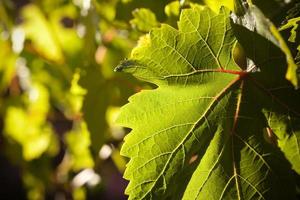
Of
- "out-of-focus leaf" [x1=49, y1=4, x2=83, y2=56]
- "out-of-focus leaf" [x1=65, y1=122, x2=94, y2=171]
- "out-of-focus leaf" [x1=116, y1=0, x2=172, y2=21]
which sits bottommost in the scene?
"out-of-focus leaf" [x1=65, y1=122, x2=94, y2=171]

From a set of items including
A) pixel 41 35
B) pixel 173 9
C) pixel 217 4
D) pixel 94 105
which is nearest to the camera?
pixel 217 4

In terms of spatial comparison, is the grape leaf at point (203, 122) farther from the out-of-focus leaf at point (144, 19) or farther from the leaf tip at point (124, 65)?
the out-of-focus leaf at point (144, 19)

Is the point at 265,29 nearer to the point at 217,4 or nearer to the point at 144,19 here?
the point at 217,4

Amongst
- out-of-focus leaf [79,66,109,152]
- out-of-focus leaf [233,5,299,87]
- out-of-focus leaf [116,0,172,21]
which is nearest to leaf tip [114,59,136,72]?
out-of-focus leaf [233,5,299,87]

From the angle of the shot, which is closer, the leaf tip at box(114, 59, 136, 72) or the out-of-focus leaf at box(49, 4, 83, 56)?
the leaf tip at box(114, 59, 136, 72)

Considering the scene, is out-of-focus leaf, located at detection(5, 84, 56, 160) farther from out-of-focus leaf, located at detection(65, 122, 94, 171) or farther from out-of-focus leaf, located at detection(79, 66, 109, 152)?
out-of-focus leaf, located at detection(79, 66, 109, 152)

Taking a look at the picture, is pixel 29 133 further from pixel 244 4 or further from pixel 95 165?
pixel 244 4

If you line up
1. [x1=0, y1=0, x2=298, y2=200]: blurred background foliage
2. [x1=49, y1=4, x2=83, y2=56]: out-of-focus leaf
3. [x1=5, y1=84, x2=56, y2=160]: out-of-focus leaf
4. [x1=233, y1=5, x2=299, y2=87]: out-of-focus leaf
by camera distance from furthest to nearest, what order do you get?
[x1=5, y1=84, x2=56, y2=160]: out-of-focus leaf
[x1=49, y1=4, x2=83, y2=56]: out-of-focus leaf
[x1=0, y1=0, x2=298, y2=200]: blurred background foliage
[x1=233, y1=5, x2=299, y2=87]: out-of-focus leaf

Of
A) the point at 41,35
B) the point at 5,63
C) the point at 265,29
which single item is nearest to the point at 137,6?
the point at 265,29
